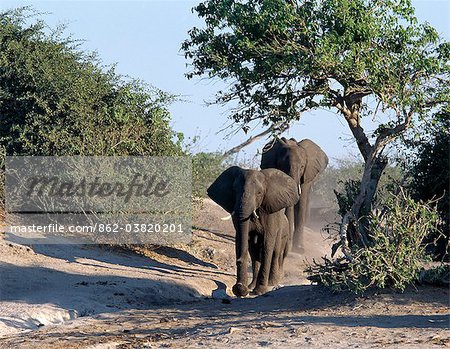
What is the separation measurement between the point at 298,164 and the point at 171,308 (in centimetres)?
855

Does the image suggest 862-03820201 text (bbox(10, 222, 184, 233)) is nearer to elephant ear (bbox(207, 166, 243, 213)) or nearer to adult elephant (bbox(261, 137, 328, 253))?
elephant ear (bbox(207, 166, 243, 213))

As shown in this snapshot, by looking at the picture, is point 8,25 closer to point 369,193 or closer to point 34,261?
point 34,261

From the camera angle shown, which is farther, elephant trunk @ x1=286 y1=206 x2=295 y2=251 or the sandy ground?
elephant trunk @ x1=286 y1=206 x2=295 y2=251

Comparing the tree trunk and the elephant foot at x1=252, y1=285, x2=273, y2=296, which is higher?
the tree trunk

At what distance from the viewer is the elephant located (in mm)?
15180

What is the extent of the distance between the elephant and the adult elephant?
4.52 m

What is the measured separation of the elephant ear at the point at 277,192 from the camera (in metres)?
16.1

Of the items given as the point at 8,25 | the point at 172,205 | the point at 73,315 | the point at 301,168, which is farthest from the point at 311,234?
the point at 73,315

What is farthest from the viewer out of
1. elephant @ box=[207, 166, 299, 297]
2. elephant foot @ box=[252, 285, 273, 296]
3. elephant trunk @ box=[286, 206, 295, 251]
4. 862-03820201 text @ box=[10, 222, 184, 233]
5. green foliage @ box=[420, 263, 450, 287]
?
elephant trunk @ box=[286, 206, 295, 251]

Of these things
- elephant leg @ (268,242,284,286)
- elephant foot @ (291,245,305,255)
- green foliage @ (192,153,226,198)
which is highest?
green foliage @ (192,153,226,198)

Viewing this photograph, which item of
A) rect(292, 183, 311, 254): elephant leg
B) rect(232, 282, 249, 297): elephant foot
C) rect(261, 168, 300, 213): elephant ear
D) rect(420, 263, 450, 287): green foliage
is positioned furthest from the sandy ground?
Answer: rect(292, 183, 311, 254): elephant leg

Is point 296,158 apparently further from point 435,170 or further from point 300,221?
point 435,170

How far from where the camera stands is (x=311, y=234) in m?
25.3

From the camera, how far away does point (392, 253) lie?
37.7 ft
